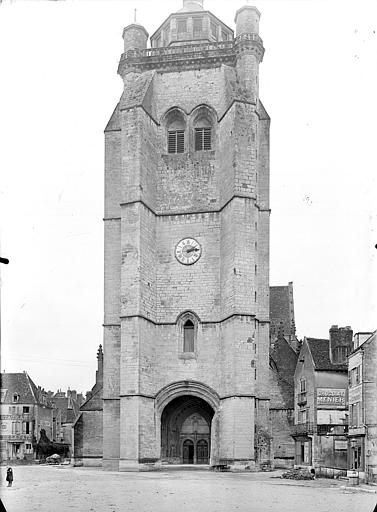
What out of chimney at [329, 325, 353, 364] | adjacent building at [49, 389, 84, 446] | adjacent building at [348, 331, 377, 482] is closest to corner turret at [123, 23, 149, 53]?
chimney at [329, 325, 353, 364]

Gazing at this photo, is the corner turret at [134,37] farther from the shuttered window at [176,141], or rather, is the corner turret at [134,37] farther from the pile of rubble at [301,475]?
the pile of rubble at [301,475]

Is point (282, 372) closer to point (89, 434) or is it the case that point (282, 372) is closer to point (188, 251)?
point (89, 434)

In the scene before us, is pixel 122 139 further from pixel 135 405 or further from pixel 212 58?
pixel 135 405

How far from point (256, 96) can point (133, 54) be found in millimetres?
7057

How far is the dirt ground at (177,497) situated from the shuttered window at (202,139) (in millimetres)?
18662

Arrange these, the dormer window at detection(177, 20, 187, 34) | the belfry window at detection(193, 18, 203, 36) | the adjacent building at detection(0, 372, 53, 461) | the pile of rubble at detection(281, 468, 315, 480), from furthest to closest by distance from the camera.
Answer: the adjacent building at detection(0, 372, 53, 461), the dormer window at detection(177, 20, 187, 34), the belfry window at detection(193, 18, 203, 36), the pile of rubble at detection(281, 468, 315, 480)

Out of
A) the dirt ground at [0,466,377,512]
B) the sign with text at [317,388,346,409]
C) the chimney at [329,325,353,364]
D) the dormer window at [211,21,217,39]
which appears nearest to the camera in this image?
the dirt ground at [0,466,377,512]

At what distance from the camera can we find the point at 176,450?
39594 mm

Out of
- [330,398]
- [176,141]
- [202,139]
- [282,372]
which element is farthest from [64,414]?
[202,139]

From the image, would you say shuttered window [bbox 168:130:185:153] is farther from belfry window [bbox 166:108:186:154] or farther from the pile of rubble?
the pile of rubble

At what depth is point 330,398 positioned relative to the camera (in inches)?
1650

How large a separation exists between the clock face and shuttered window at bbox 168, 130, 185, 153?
16.2 ft

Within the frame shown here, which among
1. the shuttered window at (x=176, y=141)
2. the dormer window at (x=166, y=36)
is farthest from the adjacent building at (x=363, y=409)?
the dormer window at (x=166, y=36)

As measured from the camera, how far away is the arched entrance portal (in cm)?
3922
